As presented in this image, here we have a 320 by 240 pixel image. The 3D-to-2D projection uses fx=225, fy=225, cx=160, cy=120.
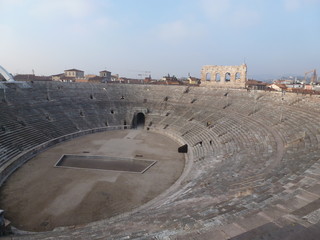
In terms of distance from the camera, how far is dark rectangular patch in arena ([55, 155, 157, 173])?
19625mm

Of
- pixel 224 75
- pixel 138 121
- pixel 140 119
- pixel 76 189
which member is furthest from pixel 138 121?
pixel 76 189

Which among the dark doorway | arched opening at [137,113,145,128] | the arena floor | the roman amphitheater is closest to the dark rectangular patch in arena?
the roman amphitheater

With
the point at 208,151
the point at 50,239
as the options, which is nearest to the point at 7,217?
the point at 50,239

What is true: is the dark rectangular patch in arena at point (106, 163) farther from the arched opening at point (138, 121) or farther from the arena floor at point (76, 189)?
the arched opening at point (138, 121)

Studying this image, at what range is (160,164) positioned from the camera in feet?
68.2

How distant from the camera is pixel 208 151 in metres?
21.4

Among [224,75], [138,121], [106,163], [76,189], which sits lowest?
[76,189]

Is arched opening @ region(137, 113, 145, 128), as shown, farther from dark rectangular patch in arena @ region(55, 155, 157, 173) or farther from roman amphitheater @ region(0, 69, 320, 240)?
dark rectangular patch in arena @ region(55, 155, 157, 173)

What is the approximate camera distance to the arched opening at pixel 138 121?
37.2 meters

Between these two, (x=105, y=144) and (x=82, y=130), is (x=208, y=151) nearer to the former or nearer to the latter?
(x=105, y=144)

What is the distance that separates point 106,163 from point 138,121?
19.9 m

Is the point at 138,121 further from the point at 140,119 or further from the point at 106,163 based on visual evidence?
the point at 106,163

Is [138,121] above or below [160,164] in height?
above

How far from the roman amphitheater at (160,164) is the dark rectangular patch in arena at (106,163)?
0.14 meters
